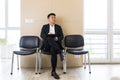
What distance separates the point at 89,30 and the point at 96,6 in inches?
27.0

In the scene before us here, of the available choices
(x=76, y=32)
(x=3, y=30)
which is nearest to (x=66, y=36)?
(x=76, y=32)

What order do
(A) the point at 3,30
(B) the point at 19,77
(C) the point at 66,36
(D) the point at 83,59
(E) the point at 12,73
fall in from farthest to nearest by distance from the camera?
(A) the point at 3,30, (D) the point at 83,59, (C) the point at 66,36, (E) the point at 12,73, (B) the point at 19,77

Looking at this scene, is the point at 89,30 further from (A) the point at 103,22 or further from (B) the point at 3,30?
(B) the point at 3,30

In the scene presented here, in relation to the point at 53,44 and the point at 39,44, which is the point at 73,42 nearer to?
the point at 53,44

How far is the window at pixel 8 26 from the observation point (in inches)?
263

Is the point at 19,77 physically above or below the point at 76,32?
below

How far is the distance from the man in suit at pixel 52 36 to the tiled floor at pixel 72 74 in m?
0.53

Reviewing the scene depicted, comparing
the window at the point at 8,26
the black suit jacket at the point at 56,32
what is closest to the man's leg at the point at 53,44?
the black suit jacket at the point at 56,32

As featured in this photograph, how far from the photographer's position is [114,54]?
590 centimetres

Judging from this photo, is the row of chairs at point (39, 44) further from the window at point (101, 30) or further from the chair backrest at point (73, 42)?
the window at point (101, 30)

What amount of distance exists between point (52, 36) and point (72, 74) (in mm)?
1013

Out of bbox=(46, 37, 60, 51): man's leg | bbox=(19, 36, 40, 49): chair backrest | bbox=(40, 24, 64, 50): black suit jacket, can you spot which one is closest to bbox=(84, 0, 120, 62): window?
bbox=(40, 24, 64, 50): black suit jacket

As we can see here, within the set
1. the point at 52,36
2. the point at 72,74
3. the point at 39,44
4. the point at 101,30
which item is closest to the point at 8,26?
the point at 39,44

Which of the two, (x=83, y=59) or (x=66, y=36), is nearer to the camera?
(x=66, y=36)
